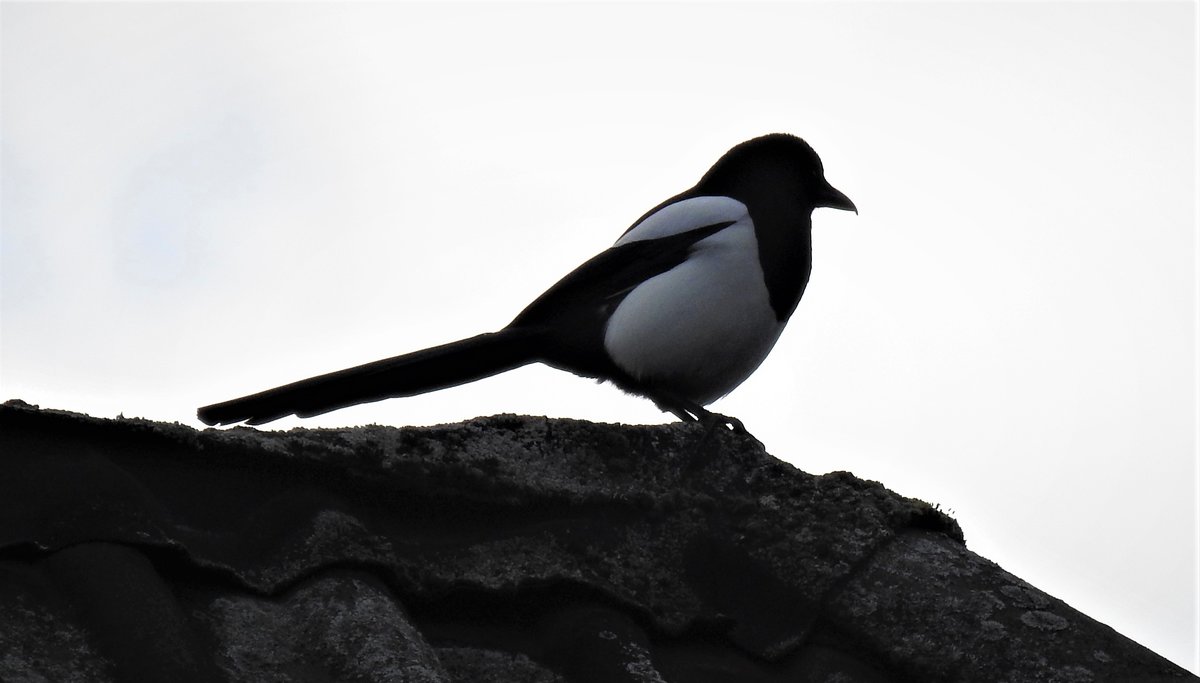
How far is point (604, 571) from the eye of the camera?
2.26 metres

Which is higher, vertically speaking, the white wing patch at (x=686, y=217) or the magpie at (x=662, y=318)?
the white wing patch at (x=686, y=217)

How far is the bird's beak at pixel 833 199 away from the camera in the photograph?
13.7 feet

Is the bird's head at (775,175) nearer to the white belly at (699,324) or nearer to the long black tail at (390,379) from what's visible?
the white belly at (699,324)

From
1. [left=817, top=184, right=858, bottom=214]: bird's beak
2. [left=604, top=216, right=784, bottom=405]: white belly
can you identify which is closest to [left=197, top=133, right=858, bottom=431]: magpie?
[left=604, top=216, right=784, bottom=405]: white belly

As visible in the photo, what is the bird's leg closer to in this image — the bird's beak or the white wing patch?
the white wing patch

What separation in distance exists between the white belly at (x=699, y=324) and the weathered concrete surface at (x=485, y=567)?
943 mm

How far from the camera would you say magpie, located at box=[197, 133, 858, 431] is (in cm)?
356

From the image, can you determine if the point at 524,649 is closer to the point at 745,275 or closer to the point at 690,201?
the point at 745,275

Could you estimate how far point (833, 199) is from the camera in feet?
13.7

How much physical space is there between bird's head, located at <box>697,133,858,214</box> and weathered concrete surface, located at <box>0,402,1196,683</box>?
1.52 meters

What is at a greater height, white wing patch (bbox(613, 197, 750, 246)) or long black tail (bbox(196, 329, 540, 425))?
white wing patch (bbox(613, 197, 750, 246))

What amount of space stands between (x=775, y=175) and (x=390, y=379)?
1263 millimetres

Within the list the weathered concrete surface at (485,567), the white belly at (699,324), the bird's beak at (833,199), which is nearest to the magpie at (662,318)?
the white belly at (699,324)

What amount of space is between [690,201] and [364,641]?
91.5 inches
